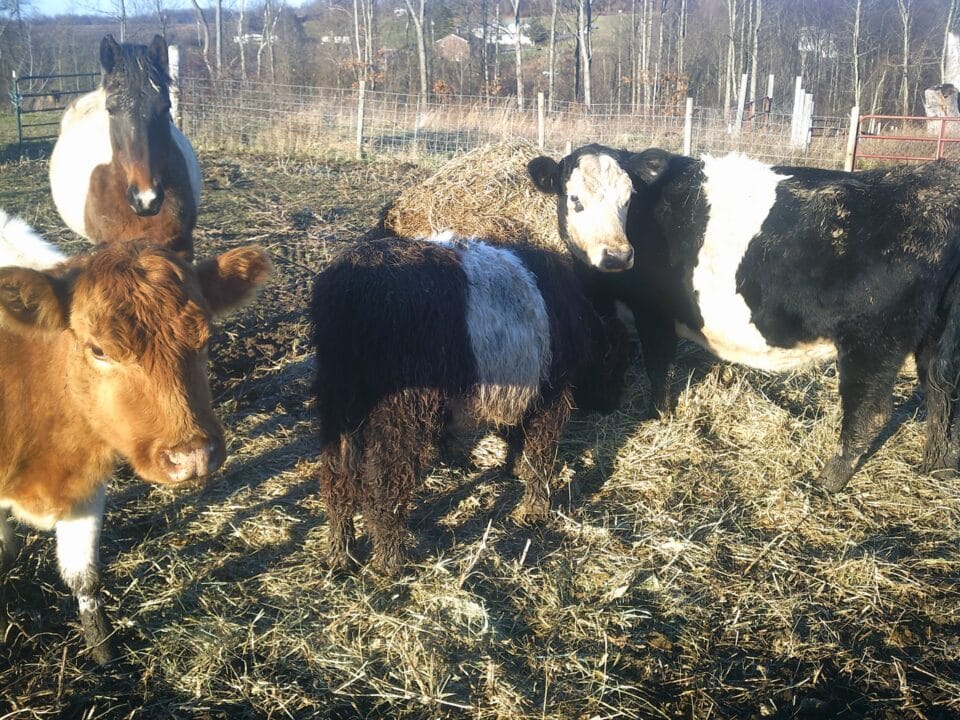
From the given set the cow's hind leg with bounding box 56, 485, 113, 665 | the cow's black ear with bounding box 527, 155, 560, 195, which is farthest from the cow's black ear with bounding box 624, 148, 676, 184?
the cow's hind leg with bounding box 56, 485, 113, 665

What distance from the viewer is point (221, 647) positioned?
3.00 metres

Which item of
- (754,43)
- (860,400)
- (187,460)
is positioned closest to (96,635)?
(187,460)

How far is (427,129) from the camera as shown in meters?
18.8

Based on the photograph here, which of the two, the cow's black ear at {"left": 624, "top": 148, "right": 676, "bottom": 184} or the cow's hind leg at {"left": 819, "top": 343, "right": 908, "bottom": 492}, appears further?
the cow's black ear at {"left": 624, "top": 148, "right": 676, "bottom": 184}

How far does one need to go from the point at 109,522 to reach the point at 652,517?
Answer: 3.06 metres

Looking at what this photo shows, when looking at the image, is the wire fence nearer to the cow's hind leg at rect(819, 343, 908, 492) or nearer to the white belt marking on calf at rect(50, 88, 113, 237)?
the white belt marking on calf at rect(50, 88, 113, 237)

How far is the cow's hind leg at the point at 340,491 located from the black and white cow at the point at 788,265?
2.27 metres

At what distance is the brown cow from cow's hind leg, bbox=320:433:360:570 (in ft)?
2.45

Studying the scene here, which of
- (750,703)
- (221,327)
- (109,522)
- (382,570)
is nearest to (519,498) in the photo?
(382,570)

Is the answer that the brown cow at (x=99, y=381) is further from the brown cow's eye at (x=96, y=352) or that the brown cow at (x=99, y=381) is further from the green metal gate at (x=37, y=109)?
the green metal gate at (x=37, y=109)

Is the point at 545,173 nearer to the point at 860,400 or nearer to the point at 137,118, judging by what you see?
the point at 860,400

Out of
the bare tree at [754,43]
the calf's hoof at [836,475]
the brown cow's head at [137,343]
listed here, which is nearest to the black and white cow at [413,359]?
the brown cow's head at [137,343]

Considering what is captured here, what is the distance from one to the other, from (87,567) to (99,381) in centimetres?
94

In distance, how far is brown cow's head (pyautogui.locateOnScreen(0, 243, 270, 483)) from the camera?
2.42 m
